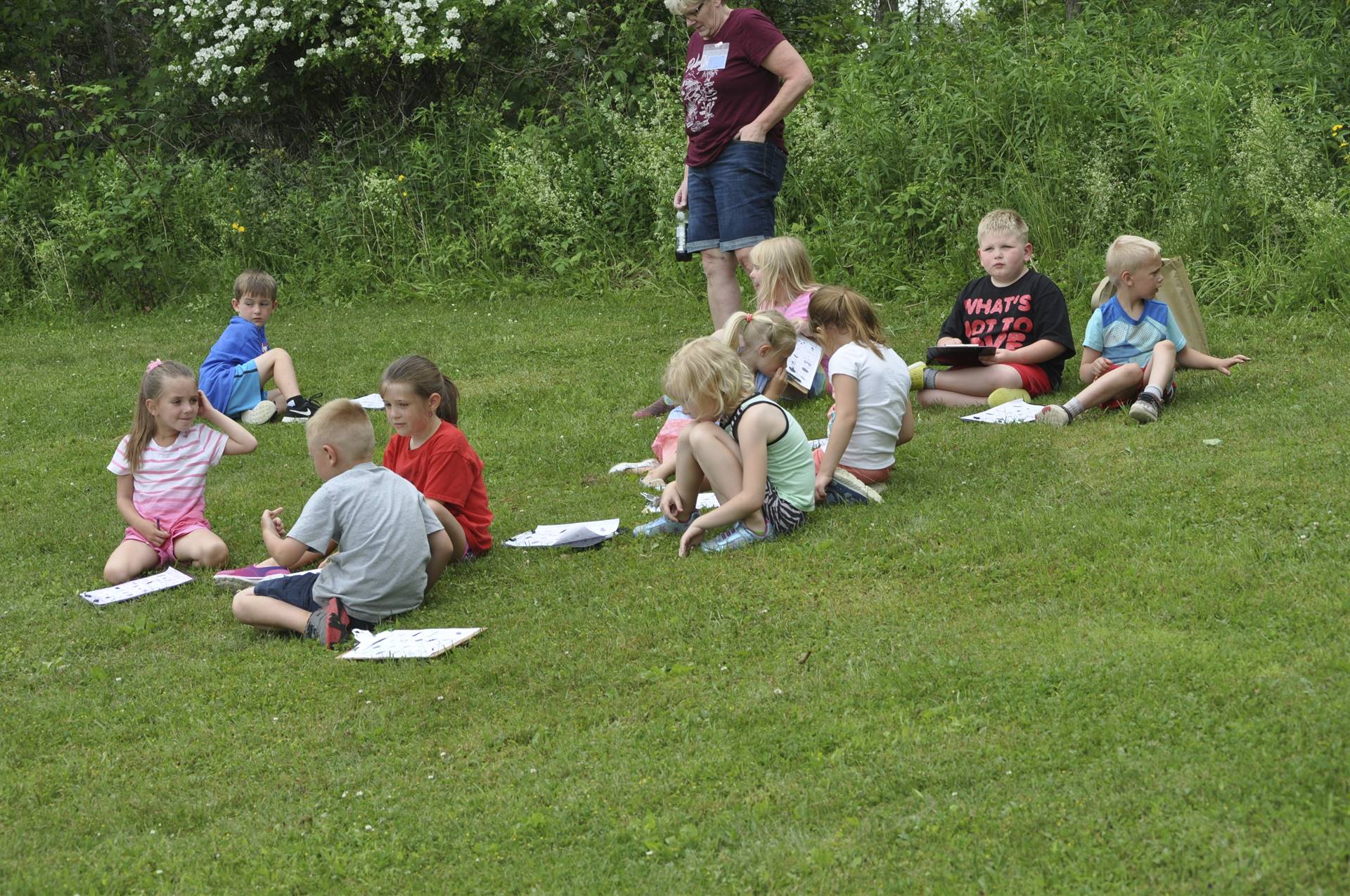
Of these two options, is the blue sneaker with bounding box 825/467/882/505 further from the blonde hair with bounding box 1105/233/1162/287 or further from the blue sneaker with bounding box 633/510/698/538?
the blonde hair with bounding box 1105/233/1162/287

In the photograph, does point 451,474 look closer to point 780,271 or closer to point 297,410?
point 780,271

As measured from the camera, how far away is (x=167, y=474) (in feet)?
21.6

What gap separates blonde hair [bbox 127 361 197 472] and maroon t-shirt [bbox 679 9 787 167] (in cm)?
349

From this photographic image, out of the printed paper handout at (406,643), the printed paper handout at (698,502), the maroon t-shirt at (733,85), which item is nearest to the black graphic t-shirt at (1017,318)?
the maroon t-shirt at (733,85)

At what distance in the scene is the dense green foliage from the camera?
1012cm

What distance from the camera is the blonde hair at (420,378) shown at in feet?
19.2

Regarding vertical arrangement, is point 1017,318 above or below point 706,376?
below

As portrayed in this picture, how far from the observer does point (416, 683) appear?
4719 millimetres

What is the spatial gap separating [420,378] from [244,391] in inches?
152

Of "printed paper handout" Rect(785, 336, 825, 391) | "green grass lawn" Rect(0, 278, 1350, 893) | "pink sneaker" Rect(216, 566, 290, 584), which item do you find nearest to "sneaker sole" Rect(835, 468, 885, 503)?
"green grass lawn" Rect(0, 278, 1350, 893)

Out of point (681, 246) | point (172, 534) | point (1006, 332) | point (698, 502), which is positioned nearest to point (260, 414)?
point (172, 534)

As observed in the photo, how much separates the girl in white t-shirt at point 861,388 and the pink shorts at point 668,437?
0.99 metres

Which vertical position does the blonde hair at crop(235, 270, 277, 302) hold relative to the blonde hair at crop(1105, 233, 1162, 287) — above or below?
above

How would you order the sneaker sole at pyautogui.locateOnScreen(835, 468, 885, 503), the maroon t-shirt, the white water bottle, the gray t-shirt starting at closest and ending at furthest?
the gray t-shirt → the sneaker sole at pyautogui.locateOnScreen(835, 468, 885, 503) → the maroon t-shirt → the white water bottle
